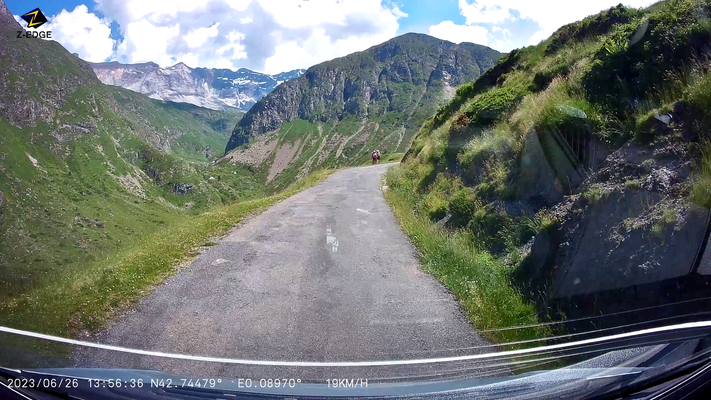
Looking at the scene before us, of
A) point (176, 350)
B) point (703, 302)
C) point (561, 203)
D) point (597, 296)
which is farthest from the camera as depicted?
point (561, 203)

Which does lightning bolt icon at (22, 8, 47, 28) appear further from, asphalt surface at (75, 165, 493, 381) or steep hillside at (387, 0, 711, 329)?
steep hillside at (387, 0, 711, 329)

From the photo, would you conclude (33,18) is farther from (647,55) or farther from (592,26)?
(592,26)

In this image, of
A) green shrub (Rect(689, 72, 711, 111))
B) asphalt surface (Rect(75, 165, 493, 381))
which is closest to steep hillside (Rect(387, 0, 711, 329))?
green shrub (Rect(689, 72, 711, 111))

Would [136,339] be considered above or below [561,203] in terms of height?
below

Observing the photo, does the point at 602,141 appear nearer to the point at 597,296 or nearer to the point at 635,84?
the point at 635,84

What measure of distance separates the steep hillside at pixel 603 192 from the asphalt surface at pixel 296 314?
0.85 meters

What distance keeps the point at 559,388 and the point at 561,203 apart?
191 inches

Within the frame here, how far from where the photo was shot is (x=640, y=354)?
11.6ft

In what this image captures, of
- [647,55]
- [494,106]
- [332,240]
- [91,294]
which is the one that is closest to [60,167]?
[494,106]

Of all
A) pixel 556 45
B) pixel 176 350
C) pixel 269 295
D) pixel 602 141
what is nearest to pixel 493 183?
pixel 602 141

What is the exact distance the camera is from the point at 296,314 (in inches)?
232

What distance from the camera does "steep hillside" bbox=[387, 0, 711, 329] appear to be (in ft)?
15.9

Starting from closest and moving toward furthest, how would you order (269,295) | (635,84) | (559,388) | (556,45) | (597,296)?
(559,388)
(597,296)
(269,295)
(635,84)
(556,45)

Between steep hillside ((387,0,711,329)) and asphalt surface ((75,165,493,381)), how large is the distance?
85 centimetres
